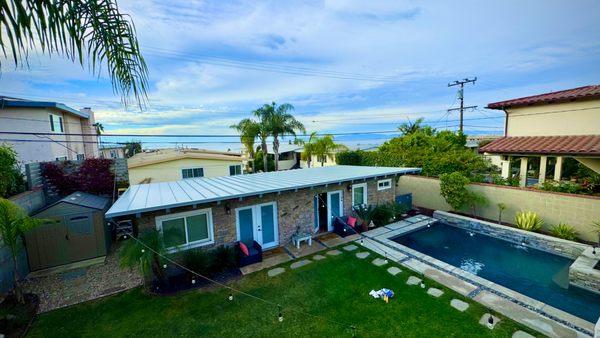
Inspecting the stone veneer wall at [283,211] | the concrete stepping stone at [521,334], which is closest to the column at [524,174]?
the stone veneer wall at [283,211]

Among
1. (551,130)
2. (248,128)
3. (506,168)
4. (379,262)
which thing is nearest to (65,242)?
(379,262)

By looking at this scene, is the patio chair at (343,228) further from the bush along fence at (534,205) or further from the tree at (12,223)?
the tree at (12,223)

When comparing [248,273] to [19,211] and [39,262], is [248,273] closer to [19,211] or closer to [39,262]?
[19,211]

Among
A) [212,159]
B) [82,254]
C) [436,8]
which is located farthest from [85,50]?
[212,159]

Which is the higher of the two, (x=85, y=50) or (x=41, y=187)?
(x=85, y=50)

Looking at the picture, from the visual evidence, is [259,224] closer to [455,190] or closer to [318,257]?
[318,257]

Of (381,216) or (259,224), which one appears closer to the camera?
(259,224)
